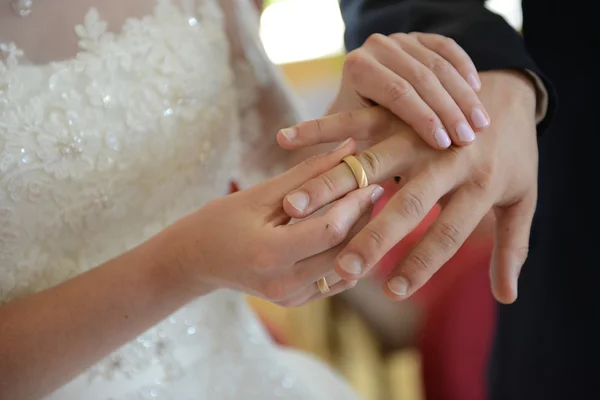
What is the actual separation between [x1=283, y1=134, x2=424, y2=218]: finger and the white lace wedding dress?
0.29 m

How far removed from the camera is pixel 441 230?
61cm

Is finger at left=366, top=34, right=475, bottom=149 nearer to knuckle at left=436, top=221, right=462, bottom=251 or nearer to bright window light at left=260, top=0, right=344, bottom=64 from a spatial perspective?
knuckle at left=436, top=221, right=462, bottom=251

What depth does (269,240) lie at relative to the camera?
0.55 m

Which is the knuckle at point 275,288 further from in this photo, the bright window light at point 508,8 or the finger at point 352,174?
the bright window light at point 508,8

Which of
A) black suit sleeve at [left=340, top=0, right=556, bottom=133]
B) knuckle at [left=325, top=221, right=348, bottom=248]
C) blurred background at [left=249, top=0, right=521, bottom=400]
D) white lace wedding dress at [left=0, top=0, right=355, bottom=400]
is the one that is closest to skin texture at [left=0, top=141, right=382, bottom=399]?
knuckle at [left=325, top=221, right=348, bottom=248]

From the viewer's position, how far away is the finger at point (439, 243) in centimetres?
58

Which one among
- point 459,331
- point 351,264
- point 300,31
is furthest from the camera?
point 300,31

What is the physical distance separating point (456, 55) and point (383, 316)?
4.83 ft

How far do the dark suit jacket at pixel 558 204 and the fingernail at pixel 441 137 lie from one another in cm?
21

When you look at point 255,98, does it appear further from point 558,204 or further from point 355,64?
point 558,204

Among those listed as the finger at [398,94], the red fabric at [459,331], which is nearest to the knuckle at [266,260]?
the finger at [398,94]

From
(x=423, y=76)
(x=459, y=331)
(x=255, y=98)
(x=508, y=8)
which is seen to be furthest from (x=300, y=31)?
(x=423, y=76)

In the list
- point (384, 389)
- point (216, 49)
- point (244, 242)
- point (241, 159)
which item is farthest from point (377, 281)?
point (244, 242)

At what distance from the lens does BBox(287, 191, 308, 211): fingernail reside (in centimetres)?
56
